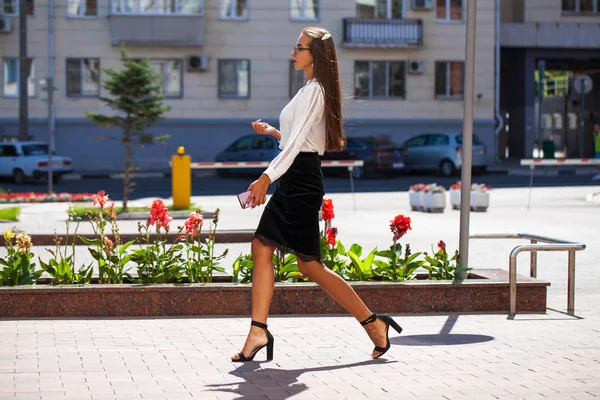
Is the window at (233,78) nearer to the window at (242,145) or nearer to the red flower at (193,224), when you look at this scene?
the window at (242,145)

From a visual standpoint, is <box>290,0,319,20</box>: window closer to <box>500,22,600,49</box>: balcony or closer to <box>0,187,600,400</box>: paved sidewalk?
<box>500,22,600,49</box>: balcony

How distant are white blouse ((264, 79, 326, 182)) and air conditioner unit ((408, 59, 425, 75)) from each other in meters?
40.2

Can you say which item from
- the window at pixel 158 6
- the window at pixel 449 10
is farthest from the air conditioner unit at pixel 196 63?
the window at pixel 449 10

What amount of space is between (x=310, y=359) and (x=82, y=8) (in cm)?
3881

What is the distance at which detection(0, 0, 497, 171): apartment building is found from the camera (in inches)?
1750

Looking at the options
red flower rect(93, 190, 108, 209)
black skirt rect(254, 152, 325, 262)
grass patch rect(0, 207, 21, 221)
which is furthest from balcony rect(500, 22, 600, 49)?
black skirt rect(254, 152, 325, 262)

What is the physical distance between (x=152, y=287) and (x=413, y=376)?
271 centimetres

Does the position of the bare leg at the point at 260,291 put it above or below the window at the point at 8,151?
above

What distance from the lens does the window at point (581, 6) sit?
50.2 m

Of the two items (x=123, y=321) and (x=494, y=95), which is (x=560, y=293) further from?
(x=494, y=95)

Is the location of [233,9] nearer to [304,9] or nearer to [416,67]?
[304,9]

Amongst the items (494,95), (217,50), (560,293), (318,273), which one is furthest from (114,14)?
(318,273)

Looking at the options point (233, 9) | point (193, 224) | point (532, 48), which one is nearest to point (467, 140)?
point (193, 224)

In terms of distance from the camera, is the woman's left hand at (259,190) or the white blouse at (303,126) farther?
the white blouse at (303,126)
